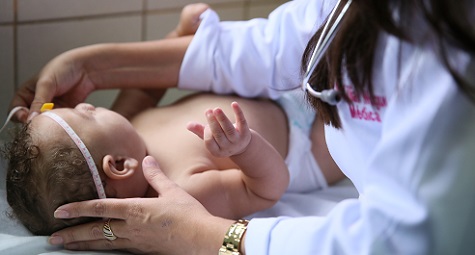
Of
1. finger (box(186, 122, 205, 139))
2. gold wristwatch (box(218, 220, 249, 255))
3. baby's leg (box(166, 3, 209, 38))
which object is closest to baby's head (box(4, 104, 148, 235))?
finger (box(186, 122, 205, 139))

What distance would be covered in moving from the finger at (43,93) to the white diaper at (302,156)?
462 mm

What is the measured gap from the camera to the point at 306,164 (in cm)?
120

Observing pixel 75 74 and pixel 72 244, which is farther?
→ pixel 75 74

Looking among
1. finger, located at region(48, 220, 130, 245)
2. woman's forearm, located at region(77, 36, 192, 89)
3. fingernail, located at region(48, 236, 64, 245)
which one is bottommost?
fingernail, located at region(48, 236, 64, 245)

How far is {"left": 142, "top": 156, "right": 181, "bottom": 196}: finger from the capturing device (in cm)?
91

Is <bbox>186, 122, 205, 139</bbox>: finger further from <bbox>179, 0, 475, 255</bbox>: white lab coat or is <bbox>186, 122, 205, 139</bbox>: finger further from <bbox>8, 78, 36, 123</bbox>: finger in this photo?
<bbox>8, 78, 36, 123</bbox>: finger

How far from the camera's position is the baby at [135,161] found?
895mm

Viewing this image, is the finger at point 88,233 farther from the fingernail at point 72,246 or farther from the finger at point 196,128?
the finger at point 196,128

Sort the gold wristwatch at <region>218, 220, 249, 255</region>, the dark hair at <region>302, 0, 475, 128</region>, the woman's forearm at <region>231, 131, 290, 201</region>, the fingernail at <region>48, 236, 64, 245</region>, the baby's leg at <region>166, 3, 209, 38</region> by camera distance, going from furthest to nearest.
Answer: the baby's leg at <region>166, 3, 209, 38</region> → the woman's forearm at <region>231, 131, 290, 201</region> → the fingernail at <region>48, 236, 64, 245</region> → the gold wristwatch at <region>218, 220, 249, 255</region> → the dark hair at <region>302, 0, 475, 128</region>

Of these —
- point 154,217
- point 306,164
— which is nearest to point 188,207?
point 154,217

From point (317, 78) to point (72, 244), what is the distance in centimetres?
44

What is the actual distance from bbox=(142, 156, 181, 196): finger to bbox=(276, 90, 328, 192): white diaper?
0.33 metres

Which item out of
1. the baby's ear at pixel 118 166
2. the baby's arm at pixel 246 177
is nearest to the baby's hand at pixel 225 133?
the baby's arm at pixel 246 177

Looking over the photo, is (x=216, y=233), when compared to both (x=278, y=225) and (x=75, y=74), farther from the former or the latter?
(x=75, y=74)
